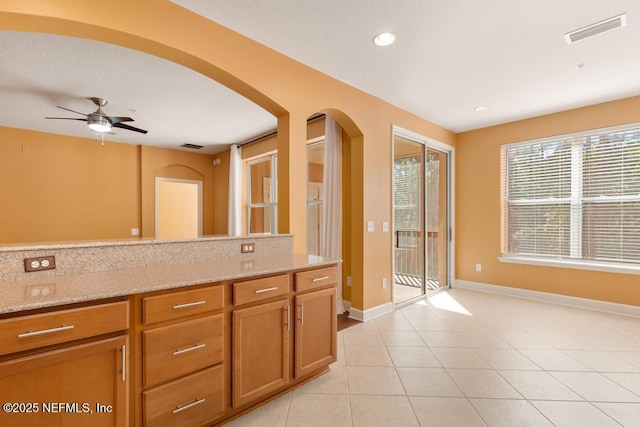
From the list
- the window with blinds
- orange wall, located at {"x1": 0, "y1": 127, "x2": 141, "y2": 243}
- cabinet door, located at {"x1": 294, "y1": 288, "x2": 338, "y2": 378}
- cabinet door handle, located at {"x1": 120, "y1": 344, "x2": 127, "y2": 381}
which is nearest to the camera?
cabinet door handle, located at {"x1": 120, "y1": 344, "x2": 127, "y2": 381}

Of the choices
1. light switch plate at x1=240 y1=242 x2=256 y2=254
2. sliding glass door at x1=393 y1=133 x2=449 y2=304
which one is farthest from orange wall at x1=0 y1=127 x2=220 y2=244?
sliding glass door at x1=393 y1=133 x2=449 y2=304

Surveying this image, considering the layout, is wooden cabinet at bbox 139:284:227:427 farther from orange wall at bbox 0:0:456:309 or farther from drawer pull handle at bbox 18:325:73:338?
orange wall at bbox 0:0:456:309

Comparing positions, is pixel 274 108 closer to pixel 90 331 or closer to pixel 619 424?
pixel 90 331

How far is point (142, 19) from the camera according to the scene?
71.6 inches

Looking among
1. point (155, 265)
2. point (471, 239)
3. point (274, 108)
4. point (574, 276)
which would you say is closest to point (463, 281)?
point (471, 239)

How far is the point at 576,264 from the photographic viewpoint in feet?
12.6

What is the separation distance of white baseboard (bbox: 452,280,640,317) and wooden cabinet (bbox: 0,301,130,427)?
4929 millimetres

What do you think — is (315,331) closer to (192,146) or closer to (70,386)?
(70,386)

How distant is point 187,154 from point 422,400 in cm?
627

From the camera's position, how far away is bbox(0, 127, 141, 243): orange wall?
179 inches

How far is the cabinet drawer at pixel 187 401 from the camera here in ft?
4.56

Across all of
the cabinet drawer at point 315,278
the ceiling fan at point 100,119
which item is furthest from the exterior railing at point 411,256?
the ceiling fan at point 100,119

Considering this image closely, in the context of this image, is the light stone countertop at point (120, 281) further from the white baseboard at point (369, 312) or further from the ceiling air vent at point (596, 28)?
the ceiling air vent at point (596, 28)

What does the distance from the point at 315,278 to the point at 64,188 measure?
5.28 meters
